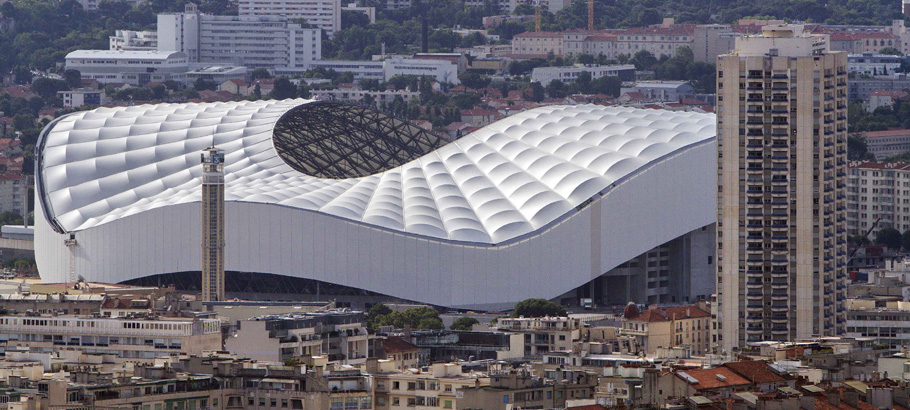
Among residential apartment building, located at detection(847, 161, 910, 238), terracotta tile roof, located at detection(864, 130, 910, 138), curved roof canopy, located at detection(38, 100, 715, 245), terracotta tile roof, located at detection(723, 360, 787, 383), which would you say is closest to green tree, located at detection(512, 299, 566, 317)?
curved roof canopy, located at detection(38, 100, 715, 245)

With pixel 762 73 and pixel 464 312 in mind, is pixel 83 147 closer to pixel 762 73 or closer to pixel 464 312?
pixel 464 312

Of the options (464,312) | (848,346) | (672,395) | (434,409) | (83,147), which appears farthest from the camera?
(83,147)

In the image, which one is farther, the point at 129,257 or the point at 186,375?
the point at 129,257

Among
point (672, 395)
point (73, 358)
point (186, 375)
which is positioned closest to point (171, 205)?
point (73, 358)

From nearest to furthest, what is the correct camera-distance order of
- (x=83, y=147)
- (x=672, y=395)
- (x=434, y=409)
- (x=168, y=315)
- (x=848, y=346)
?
(x=672, y=395), (x=434, y=409), (x=848, y=346), (x=168, y=315), (x=83, y=147)

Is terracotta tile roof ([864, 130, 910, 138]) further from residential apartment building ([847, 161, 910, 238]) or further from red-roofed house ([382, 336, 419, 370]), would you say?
red-roofed house ([382, 336, 419, 370])

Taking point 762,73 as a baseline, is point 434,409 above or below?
below
